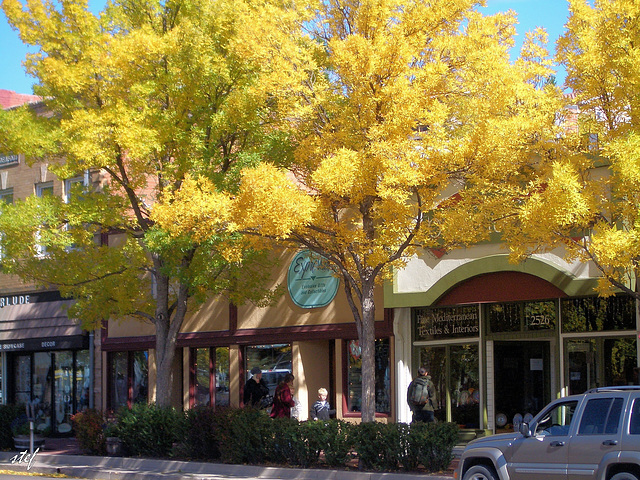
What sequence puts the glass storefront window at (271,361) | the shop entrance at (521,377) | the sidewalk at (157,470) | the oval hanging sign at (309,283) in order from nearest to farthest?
the sidewalk at (157,470), the shop entrance at (521,377), the oval hanging sign at (309,283), the glass storefront window at (271,361)

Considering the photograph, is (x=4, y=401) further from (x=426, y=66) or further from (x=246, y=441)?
(x=426, y=66)

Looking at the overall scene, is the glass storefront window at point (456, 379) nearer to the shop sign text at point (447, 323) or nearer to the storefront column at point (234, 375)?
the shop sign text at point (447, 323)

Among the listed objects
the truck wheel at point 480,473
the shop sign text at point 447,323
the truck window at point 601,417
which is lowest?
the truck wheel at point 480,473

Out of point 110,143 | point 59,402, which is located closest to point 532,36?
point 110,143

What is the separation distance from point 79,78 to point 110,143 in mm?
1461

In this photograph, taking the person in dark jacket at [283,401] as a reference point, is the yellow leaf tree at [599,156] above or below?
above

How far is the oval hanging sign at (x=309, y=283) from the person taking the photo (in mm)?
20391

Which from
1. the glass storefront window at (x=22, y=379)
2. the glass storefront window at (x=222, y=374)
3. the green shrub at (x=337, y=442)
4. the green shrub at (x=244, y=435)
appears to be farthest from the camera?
the glass storefront window at (x=22, y=379)

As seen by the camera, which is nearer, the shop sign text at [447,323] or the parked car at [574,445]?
the parked car at [574,445]

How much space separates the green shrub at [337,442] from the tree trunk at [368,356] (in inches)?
15.9

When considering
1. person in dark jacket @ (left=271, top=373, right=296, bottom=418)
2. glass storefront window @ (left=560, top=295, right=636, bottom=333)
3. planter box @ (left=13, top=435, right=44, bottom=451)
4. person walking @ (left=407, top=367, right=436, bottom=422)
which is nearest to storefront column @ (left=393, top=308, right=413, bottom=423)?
person walking @ (left=407, top=367, right=436, bottom=422)

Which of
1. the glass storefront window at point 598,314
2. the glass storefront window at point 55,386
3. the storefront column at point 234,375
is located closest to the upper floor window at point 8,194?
the glass storefront window at point 55,386

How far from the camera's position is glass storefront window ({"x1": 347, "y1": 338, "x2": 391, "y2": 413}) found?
19.5 metres

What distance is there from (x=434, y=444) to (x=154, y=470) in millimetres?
5890
